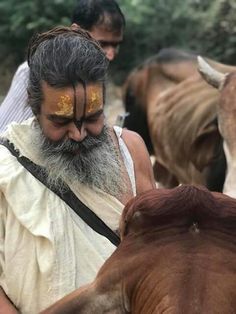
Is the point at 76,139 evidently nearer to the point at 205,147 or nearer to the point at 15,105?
the point at 15,105

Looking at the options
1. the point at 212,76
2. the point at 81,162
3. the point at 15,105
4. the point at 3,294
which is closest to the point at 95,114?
the point at 81,162

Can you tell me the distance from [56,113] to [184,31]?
13.9m

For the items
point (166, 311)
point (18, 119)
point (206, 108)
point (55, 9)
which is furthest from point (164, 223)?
point (55, 9)

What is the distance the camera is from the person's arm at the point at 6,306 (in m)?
2.76

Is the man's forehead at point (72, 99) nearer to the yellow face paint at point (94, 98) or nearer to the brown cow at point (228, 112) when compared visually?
the yellow face paint at point (94, 98)

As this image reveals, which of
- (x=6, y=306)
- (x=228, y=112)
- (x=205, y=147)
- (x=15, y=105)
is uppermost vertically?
(x=6, y=306)

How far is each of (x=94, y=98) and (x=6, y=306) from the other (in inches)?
26.7

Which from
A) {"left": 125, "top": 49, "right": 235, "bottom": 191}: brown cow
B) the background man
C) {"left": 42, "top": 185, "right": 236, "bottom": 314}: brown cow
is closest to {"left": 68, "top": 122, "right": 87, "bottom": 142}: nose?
{"left": 42, "top": 185, "right": 236, "bottom": 314}: brown cow

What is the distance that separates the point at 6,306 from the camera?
2775 millimetres

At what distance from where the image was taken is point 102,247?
280cm

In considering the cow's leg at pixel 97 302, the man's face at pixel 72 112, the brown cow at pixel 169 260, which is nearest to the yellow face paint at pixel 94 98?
the man's face at pixel 72 112

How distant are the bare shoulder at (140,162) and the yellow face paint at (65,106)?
39 cm

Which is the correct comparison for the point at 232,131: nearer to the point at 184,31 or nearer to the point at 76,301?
the point at 76,301

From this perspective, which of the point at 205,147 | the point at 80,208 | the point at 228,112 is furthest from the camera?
the point at 205,147
